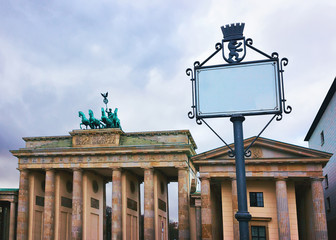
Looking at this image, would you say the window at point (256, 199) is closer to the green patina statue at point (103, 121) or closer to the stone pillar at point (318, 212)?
the stone pillar at point (318, 212)

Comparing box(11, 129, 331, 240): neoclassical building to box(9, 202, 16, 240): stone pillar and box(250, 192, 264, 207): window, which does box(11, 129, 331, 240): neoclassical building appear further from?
box(9, 202, 16, 240): stone pillar

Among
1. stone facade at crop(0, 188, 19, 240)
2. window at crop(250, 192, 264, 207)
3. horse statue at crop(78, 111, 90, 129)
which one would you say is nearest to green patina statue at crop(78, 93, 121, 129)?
horse statue at crop(78, 111, 90, 129)

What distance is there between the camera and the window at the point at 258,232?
1747 inches

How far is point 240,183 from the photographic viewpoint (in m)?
6.84

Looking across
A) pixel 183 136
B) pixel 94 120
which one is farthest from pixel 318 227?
pixel 94 120

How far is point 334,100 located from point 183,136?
19.9 metres

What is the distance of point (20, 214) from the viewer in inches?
2227

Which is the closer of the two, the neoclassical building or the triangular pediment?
the triangular pediment

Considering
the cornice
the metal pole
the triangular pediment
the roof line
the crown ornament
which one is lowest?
the metal pole

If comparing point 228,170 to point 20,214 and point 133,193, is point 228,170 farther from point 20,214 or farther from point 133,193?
point 20,214

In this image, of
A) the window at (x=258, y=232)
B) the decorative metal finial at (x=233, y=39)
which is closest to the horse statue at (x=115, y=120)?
the window at (x=258, y=232)

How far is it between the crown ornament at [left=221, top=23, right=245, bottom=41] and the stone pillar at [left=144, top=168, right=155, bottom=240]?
→ 47.5 m

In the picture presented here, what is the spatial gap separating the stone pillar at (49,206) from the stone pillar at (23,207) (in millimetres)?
3241

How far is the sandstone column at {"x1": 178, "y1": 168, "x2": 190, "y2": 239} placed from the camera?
51.8 m
